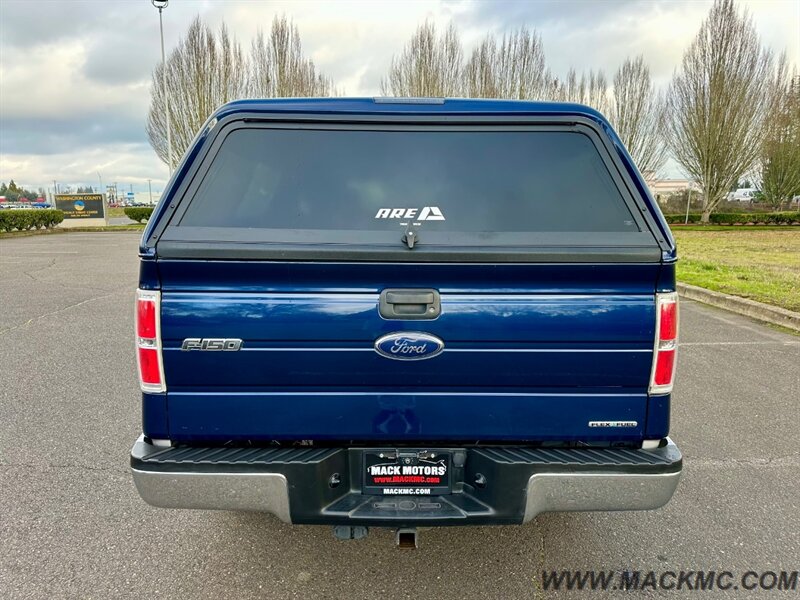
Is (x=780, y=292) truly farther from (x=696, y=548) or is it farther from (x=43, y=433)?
(x=43, y=433)

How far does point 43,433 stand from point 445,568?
319cm

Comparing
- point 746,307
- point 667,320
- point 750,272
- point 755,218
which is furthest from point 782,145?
point 667,320

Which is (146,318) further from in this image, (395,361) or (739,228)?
(739,228)

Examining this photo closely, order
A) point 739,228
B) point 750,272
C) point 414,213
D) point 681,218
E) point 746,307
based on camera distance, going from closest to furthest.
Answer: point 414,213 → point 746,307 → point 750,272 → point 739,228 → point 681,218

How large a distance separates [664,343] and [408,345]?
39.1 inches

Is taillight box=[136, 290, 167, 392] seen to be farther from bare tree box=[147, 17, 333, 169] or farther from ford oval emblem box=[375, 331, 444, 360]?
bare tree box=[147, 17, 333, 169]

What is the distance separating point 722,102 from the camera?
3036 centimetres

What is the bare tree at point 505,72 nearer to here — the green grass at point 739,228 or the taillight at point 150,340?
the green grass at point 739,228

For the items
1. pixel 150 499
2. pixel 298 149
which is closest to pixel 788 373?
pixel 298 149

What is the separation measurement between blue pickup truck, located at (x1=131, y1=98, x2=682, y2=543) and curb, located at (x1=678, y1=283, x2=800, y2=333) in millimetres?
6453

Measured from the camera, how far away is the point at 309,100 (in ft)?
7.66

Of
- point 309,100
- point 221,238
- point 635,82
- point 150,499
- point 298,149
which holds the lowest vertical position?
point 150,499

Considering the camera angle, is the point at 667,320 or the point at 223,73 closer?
the point at 667,320

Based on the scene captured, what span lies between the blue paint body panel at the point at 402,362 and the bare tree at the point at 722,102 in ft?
116
